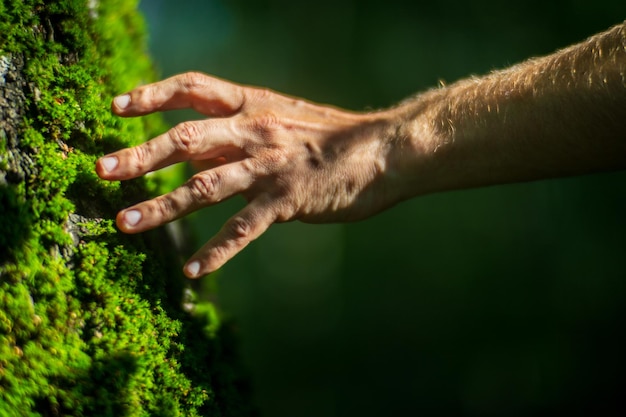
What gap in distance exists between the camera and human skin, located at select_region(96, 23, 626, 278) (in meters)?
1.99

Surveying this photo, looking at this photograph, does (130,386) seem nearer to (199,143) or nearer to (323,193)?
(199,143)

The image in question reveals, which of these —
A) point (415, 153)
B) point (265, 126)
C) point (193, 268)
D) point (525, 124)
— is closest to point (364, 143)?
point (415, 153)

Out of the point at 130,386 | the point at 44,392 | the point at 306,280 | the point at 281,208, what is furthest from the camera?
the point at 306,280

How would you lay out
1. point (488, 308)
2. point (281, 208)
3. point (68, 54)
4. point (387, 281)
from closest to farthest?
point (68, 54)
point (281, 208)
point (488, 308)
point (387, 281)

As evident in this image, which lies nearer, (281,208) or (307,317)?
(281,208)

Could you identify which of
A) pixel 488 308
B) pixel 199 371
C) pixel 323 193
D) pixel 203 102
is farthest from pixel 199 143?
pixel 488 308

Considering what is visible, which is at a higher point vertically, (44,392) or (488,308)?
(488,308)

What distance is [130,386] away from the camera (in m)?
1.77

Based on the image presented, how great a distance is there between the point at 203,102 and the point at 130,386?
41.3 inches

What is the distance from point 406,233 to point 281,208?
9.71m

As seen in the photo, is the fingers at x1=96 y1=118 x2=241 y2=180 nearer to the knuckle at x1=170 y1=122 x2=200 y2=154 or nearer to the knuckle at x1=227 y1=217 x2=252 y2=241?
the knuckle at x1=170 y1=122 x2=200 y2=154

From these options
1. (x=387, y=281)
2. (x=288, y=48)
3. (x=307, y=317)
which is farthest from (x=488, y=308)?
(x=288, y=48)

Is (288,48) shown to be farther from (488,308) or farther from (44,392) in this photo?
(44,392)

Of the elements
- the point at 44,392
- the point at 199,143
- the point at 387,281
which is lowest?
the point at 44,392
